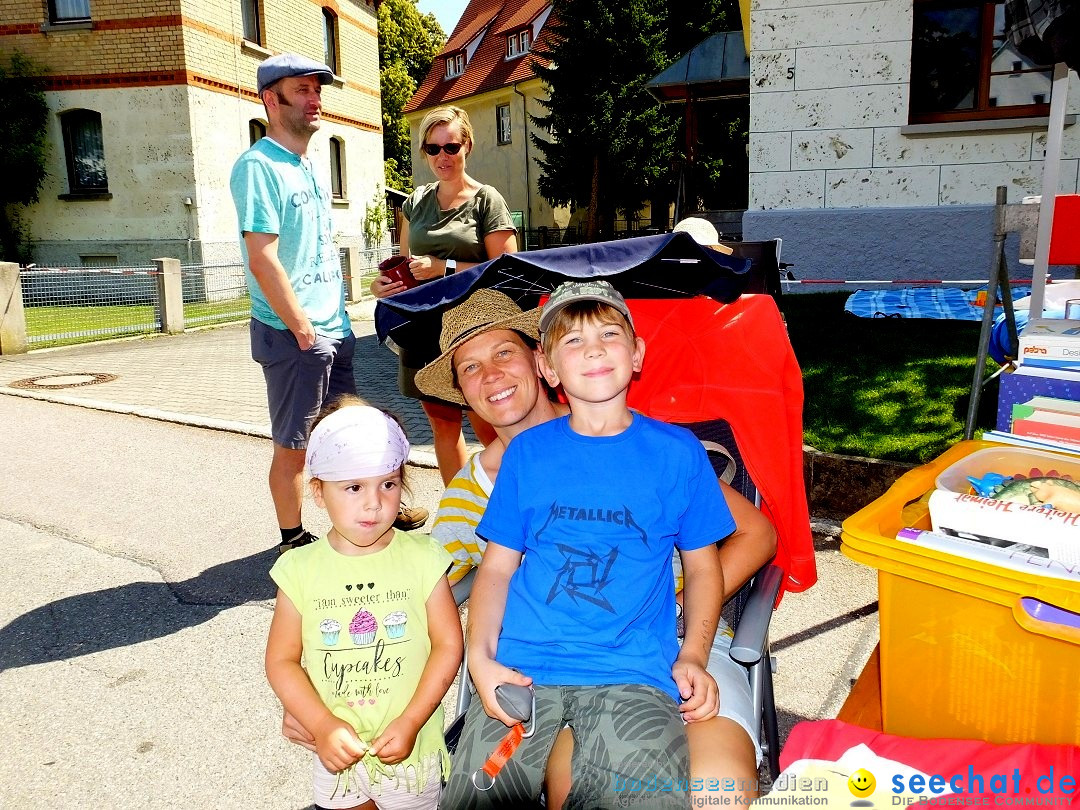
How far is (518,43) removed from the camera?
36.1 meters

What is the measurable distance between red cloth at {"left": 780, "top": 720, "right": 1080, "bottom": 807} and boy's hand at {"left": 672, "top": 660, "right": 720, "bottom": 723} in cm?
23

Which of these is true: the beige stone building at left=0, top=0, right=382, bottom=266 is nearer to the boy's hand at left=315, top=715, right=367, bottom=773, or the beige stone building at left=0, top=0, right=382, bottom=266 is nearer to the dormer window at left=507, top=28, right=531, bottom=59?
the boy's hand at left=315, top=715, right=367, bottom=773

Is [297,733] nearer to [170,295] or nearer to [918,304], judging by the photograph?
[918,304]

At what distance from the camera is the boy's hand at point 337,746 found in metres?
1.89

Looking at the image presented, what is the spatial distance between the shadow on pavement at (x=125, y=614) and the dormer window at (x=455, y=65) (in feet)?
128

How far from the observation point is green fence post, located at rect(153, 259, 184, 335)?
496 inches

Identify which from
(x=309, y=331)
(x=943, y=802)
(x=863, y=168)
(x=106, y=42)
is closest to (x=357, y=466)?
(x=943, y=802)

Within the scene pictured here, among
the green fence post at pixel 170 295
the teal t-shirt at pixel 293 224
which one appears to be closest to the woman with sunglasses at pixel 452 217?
the teal t-shirt at pixel 293 224

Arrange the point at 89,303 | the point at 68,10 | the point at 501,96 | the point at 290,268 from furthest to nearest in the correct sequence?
the point at 501,96
the point at 68,10
the point at 89,303
the point at 290,268

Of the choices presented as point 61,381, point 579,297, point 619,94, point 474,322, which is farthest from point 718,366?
point 619,94

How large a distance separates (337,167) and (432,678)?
22.7 m

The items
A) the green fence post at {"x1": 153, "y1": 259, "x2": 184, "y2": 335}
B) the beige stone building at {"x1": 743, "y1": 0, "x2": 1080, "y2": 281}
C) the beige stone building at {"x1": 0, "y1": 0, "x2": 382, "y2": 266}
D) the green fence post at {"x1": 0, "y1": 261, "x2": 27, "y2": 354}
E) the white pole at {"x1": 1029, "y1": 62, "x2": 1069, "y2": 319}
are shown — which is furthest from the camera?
the beige stone building at {"x1": 0, "y1": 0, "x2": 382, "y2": 266}

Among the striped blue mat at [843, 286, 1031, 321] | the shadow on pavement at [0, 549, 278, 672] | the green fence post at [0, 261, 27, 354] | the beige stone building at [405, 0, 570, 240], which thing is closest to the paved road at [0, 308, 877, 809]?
the shadow on pavement at [0, 549, 278, 672]

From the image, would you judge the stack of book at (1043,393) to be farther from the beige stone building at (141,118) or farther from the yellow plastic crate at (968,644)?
the beige stone building at (141,118)
